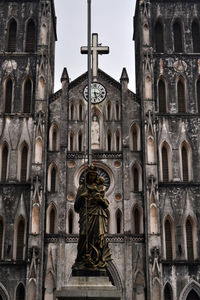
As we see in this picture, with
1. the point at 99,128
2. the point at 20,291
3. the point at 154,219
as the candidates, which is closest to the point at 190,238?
the point at 154,219

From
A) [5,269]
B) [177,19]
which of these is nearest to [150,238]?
[5,269]

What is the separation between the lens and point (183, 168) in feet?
77.3

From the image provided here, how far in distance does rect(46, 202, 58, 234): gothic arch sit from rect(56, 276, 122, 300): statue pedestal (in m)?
12.8

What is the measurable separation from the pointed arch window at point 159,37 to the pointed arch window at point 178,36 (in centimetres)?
67

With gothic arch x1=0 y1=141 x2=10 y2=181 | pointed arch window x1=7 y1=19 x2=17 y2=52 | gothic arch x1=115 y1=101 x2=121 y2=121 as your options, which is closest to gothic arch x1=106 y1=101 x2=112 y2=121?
gothic arch x1=115 y1=101 x2=121 y2=121

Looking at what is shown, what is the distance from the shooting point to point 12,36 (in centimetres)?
2636

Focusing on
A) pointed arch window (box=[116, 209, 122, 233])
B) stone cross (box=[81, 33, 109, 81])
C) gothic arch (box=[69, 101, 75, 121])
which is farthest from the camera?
gothic arch (box=[69, 101, 75, 121])

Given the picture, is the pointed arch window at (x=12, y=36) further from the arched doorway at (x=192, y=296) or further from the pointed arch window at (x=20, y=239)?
the arched doorway at (x=192, y=296)

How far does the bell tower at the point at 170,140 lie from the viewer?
2156cm

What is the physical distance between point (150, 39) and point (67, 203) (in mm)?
9355

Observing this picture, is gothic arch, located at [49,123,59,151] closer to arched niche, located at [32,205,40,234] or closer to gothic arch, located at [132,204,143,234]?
arched niche, located at [32,205,40,234]

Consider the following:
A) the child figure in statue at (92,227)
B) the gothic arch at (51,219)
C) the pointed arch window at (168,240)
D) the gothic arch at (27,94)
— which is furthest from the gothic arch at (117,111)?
the child figure in statue at (92,227)

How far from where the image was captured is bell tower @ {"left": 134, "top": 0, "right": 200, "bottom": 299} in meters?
21.6

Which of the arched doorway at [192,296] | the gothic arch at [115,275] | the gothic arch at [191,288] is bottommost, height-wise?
the arched doorway at [192,296]
